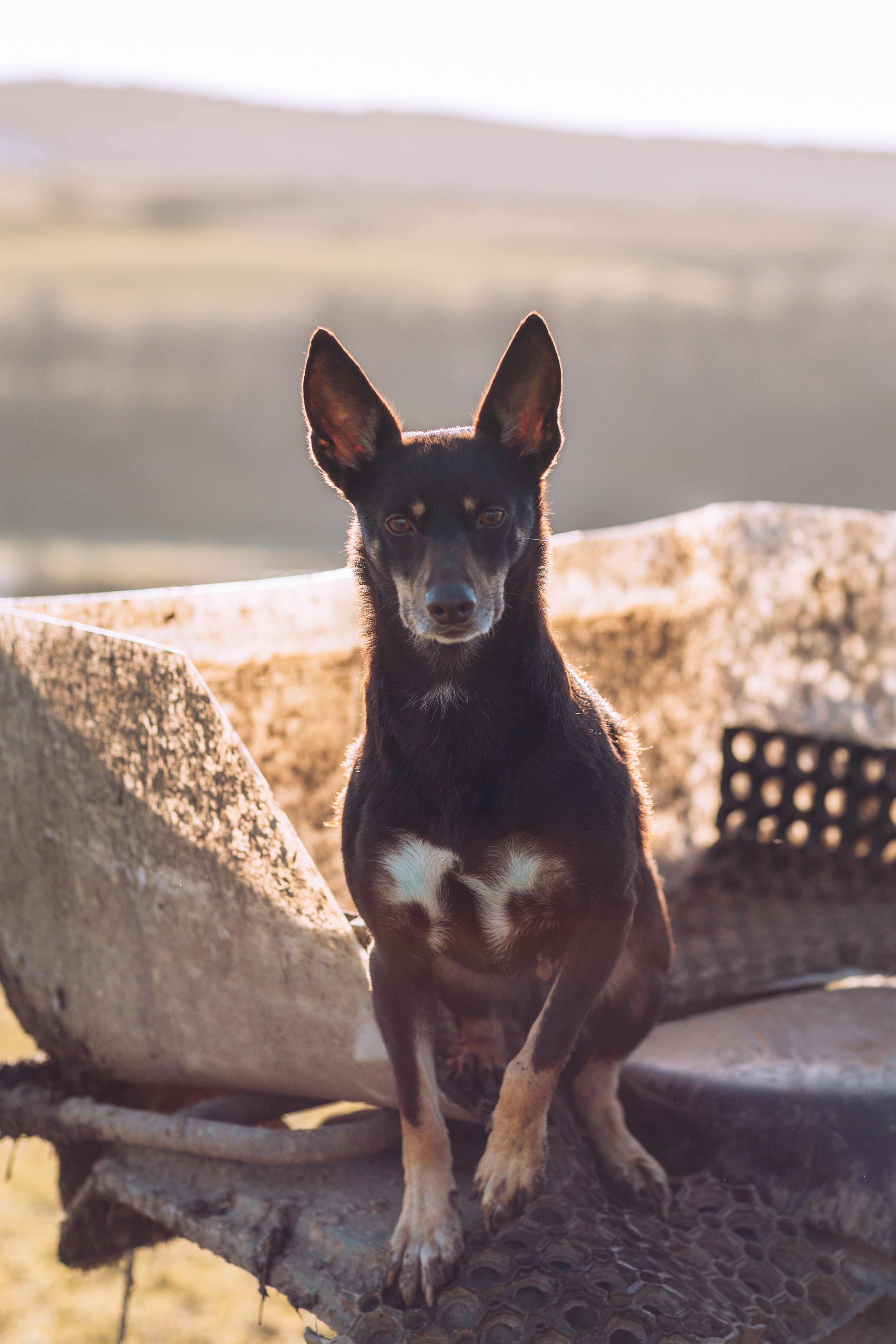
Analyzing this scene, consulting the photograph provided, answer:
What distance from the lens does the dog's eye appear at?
154 cm

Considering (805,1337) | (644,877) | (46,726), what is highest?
(46,726)

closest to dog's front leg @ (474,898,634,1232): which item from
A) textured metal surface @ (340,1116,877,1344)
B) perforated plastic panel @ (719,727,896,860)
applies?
→ textured metal surface @ (340,1116,877,1344)

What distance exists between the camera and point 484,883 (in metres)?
1.46

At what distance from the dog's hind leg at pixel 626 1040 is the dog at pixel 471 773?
5.4 inches

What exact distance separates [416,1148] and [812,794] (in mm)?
2068

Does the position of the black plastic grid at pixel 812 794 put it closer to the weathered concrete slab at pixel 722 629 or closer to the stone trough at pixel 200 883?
the weathered concrete slab at pixel 722 629

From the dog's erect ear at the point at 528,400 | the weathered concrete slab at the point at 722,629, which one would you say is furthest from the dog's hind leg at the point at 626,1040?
the weathered concrete slab at the point at 722,629

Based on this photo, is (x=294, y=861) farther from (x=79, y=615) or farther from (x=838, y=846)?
(x=838, y=846)

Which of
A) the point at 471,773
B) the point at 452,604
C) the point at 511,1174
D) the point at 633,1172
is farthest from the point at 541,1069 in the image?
the point at 452,604

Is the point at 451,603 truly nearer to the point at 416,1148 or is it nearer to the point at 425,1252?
the point at 416,1148

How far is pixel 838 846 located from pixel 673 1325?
6.33ft

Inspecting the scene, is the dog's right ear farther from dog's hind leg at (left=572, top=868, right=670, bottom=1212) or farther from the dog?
dog's hind leg at (left=572, top=868, right=670, bottom=1212)

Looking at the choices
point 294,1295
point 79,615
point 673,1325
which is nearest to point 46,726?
point 79,615

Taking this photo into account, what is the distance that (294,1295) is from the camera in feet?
5.41
